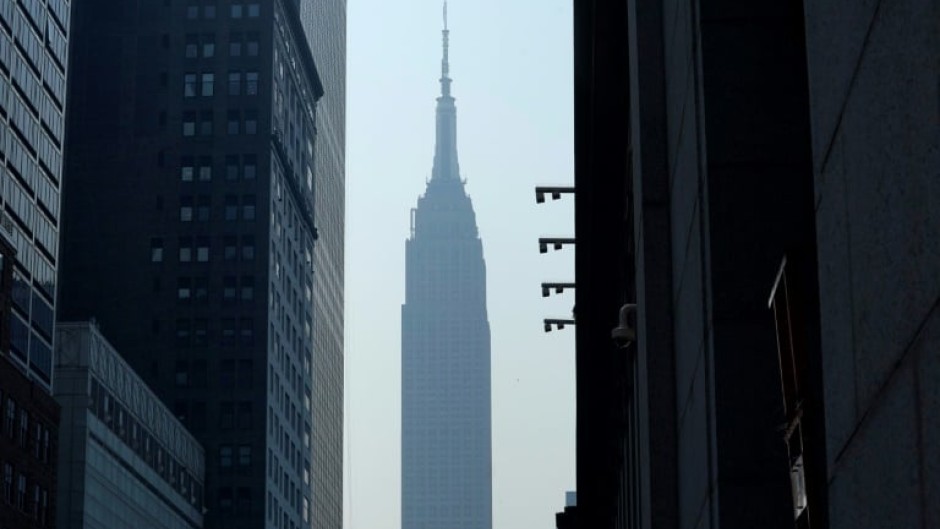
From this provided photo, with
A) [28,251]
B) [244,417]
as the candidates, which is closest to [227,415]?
[244,417]

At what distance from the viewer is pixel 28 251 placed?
4540 inches

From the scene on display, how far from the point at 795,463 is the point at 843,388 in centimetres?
192

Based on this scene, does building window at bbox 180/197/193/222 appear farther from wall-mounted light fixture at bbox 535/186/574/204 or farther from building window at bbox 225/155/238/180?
wall-mounted light fixture at bbox 535/186/574/204

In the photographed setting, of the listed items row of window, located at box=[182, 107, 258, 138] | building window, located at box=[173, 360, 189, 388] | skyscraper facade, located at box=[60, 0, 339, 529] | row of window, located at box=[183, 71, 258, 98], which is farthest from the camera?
row of window, located at box=[183, 71, 258, 98]

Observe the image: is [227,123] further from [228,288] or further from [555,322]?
[555,322]

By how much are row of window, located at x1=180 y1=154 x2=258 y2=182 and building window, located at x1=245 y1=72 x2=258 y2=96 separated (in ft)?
22.7

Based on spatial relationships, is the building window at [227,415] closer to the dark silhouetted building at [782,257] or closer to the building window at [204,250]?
the building window at [204,250]

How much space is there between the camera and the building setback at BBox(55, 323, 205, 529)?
121 metres

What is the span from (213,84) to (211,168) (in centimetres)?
897

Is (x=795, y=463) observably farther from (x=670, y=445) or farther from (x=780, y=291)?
(x=670, y=445)

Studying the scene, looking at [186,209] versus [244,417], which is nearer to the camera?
[244,417]

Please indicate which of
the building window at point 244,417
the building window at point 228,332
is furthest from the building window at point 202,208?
the building window at point 244,417

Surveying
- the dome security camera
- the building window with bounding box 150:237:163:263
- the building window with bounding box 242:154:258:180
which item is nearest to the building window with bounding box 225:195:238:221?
the building window with bounding box 242:154:258:180

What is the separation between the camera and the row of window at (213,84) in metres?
192
